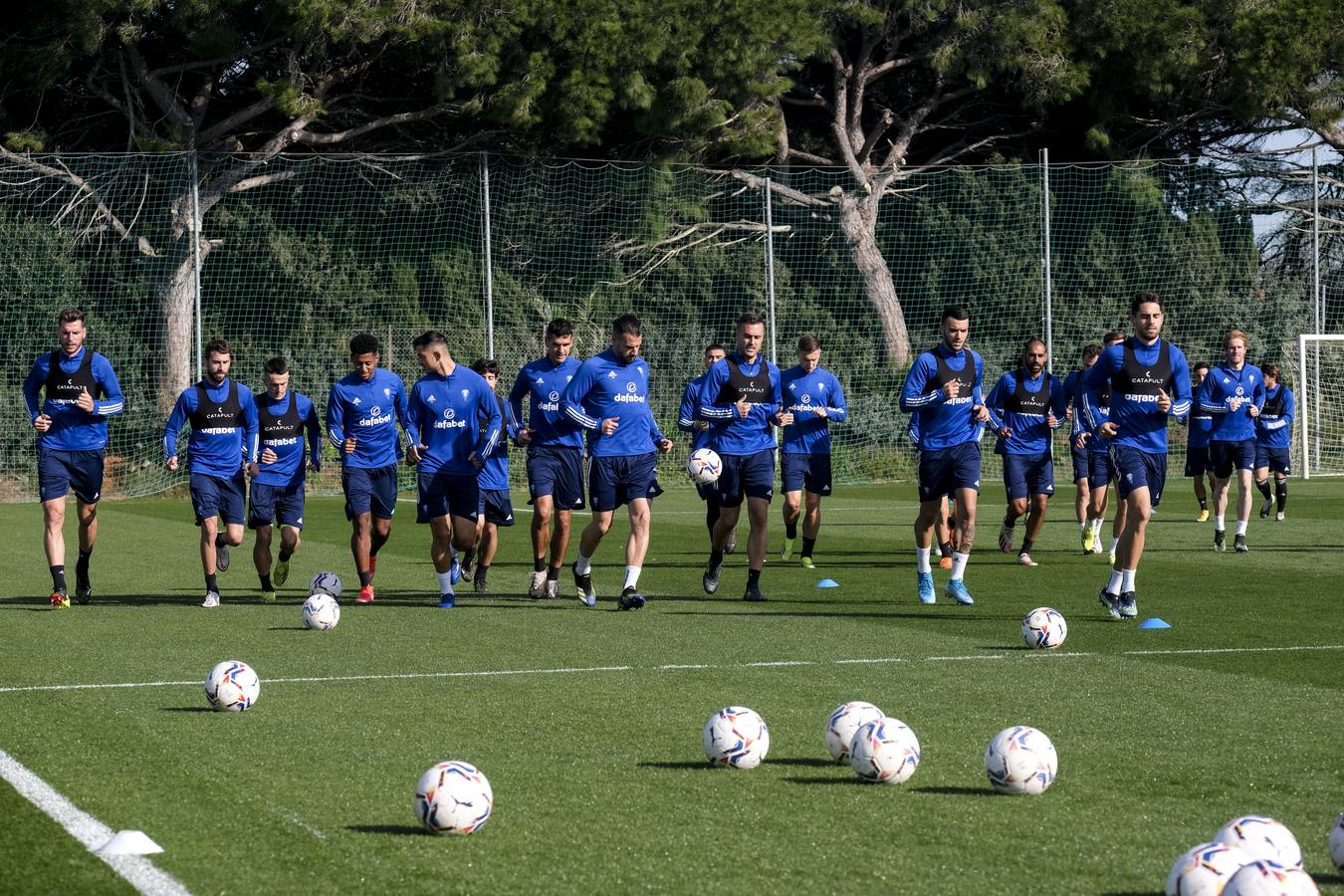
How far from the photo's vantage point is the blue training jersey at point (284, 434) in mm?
14023

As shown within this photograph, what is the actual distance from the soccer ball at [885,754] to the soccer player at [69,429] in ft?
27.5

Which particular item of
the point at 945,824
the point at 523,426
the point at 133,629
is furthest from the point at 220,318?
the point at 945,824

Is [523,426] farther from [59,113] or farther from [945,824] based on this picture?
[59,113]

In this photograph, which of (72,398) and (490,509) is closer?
(72,398)

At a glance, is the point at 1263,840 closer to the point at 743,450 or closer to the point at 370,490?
the point at 743,450

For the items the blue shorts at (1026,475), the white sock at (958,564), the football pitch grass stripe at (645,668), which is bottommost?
the football pitch grass stripe at (645,668)

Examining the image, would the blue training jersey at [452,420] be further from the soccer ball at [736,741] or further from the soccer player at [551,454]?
the soccer ball at [736,741]

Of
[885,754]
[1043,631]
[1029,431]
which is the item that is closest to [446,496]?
[1043,631]

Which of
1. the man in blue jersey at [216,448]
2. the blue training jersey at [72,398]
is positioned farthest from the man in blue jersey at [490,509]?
the blue training jersey at [72,398]

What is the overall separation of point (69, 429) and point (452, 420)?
9.51 feet

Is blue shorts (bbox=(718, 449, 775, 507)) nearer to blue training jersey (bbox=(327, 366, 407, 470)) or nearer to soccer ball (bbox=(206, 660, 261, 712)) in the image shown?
blue training jersey (bbox=(327, 366, 407, 470))

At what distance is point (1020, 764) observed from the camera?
6191 mm

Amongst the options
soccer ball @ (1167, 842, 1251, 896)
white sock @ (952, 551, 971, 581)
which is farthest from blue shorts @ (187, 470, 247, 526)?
soccer ball @ (1167, 842, 1251, 896)

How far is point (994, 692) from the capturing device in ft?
28.2
